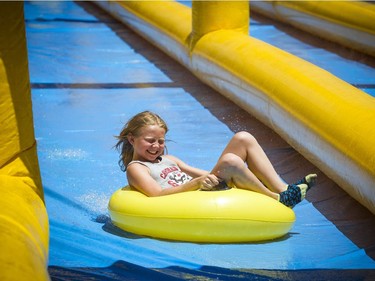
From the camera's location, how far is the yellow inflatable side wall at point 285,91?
3.31 m

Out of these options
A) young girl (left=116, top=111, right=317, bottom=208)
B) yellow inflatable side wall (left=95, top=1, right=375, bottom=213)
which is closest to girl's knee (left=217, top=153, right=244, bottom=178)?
young girl (left=116, top=111, right=317, bottom=208)

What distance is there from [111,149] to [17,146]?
1.49 meters

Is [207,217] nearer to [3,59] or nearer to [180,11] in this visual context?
[3,59]

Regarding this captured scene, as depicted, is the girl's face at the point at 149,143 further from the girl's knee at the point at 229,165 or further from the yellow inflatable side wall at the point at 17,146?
the yellow inflatable side wall at the point at 17,146

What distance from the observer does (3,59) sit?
2.67 m

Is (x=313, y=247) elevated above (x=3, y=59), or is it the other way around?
(x=3, y=59)

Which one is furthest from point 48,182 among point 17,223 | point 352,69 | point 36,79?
point 352,69

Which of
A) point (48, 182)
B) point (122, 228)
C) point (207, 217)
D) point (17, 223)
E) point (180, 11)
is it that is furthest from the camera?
point (180, 11)

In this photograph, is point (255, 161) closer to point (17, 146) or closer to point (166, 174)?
point (166, 174)

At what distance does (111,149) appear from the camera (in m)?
4.27

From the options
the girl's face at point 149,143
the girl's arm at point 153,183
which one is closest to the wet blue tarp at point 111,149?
the girl's arm at point 153,183

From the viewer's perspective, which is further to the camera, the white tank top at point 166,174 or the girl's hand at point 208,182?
the white tank top at point 166,174

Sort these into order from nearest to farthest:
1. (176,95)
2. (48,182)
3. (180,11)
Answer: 1. (48,182)
2. (176,95)
3. (180,11)

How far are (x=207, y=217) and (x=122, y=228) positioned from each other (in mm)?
395
